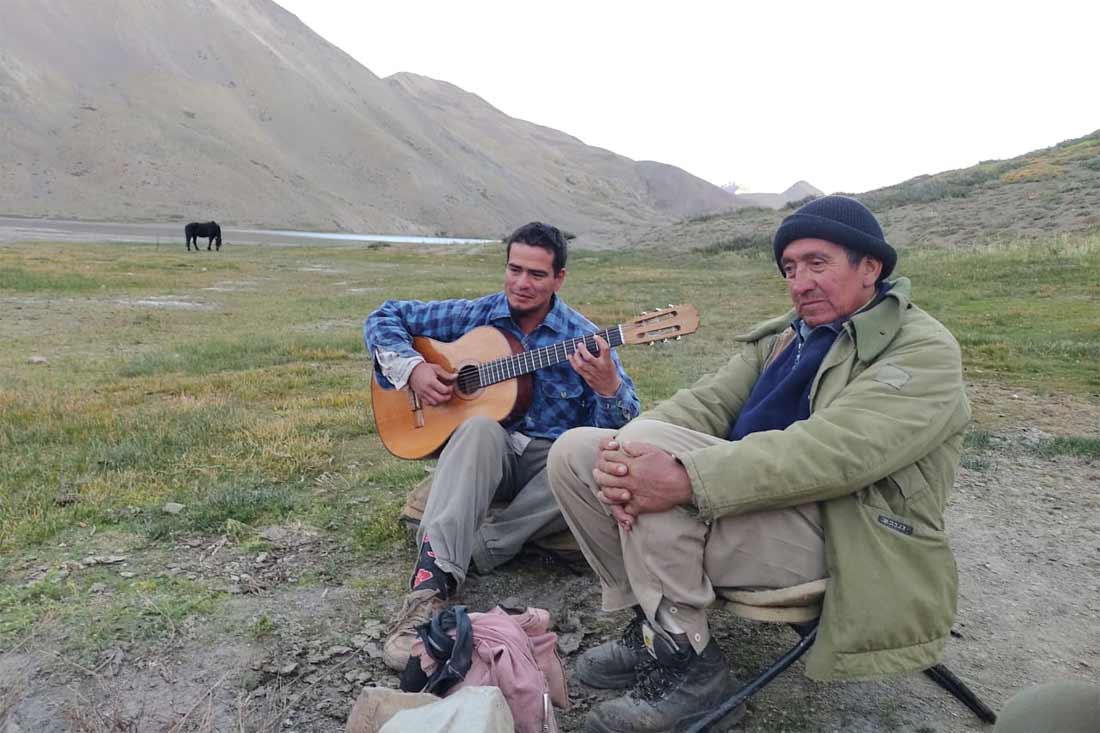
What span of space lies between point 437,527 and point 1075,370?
27.0 feet

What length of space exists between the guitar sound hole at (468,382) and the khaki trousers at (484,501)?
472 millimetres

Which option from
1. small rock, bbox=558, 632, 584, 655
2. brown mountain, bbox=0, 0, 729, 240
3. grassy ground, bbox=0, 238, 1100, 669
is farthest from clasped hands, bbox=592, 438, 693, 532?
brown mountain, bbox=0, 0, 729, 240

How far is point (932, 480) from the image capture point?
2.39 meters

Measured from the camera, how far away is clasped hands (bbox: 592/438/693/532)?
2.30 meters

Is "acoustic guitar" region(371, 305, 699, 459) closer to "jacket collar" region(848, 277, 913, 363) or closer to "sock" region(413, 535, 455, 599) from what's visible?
"sock" region(413, 535, 455, 599)

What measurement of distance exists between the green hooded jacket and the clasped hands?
2.0 inches

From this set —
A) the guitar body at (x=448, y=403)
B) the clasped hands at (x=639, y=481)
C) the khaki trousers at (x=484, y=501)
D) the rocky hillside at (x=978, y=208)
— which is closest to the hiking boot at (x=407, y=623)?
the khaki trousers at (x=484, y=501)

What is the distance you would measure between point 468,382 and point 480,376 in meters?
0.10

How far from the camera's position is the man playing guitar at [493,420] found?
3.31 metres

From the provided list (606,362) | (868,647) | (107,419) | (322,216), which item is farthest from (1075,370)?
(322,216)

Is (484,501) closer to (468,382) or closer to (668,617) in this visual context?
(468,382)

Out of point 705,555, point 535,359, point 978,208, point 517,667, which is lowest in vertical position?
point 517,667

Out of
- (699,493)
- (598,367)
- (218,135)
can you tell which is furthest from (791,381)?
(218,135)

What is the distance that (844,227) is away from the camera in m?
2.55
